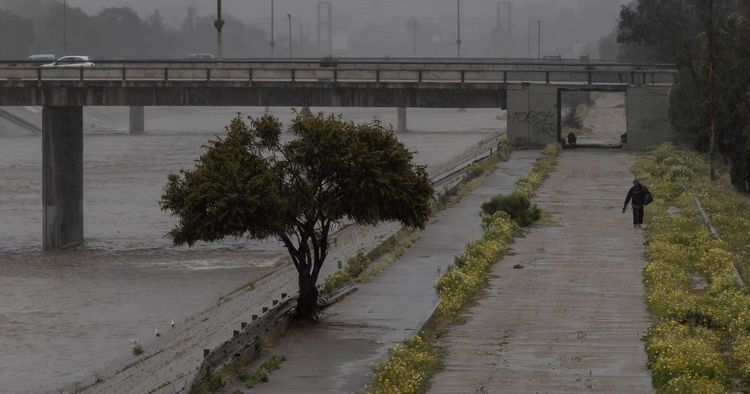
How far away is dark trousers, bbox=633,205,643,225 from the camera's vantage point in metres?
48.4

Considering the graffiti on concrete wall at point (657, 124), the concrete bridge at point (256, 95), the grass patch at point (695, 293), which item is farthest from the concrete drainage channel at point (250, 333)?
the graffiti on concrete wall at point (657, 124)

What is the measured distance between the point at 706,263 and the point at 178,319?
17.2 meters

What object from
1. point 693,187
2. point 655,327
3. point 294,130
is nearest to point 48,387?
point 294,130

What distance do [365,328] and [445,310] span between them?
1762mm

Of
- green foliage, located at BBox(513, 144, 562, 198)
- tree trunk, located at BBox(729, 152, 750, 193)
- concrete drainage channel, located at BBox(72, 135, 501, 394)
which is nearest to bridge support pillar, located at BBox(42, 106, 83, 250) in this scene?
green foliage, located at BBox(513, 144, 562, 198)

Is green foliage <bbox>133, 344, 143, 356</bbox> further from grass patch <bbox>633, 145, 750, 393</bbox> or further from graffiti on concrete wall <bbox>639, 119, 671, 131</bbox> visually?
graffiti on concrete wall <bbox>639, 119, 671, 131</bbox>

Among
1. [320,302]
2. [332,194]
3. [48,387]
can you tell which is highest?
[332,194]

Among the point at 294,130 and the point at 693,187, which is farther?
the point at 693,187

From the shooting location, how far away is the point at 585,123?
140 meters

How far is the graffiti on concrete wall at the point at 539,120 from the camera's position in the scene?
8294 cm

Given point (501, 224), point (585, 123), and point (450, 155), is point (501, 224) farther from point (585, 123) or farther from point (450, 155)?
point (585, 123)

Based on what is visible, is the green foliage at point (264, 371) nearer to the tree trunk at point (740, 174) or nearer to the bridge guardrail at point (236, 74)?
the tree trunk at point (740, 174)

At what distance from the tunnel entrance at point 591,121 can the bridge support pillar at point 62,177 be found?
2619 cm

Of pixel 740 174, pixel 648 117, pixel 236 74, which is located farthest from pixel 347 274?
pixel 648 117
